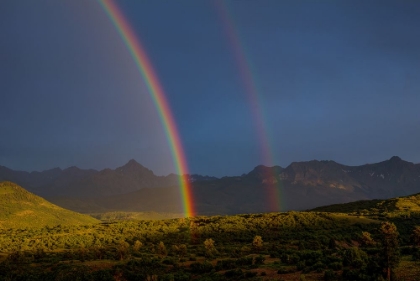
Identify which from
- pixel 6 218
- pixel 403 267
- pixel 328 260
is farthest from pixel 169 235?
pixel 6 218

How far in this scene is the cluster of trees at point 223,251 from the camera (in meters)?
32.0

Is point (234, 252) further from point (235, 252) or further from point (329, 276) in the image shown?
point (329, 276)

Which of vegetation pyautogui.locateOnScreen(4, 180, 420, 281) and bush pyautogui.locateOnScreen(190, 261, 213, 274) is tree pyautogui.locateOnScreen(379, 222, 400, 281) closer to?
vegetation pyautogui.locateOnScreen(4, 180, 420, 281)

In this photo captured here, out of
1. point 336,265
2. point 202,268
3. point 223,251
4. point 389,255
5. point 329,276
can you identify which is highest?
point 389,255

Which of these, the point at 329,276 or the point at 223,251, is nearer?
the point at 329,276

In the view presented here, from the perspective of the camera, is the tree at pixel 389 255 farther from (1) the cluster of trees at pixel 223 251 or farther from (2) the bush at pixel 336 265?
(2) the bush at pixel 336 265

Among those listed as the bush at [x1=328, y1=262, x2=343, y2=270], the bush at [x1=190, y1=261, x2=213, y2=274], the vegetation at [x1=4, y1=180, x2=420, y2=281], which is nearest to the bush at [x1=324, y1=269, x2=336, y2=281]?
the vegetation at [x1=4, y1=180, x2=420, y2=281]

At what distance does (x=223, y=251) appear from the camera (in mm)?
54969

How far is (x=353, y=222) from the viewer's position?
8194cm

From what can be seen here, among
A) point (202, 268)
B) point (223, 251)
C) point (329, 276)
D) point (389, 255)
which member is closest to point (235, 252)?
point (223, 251)

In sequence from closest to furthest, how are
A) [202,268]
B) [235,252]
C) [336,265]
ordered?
[336,265] < [202,268] < [235,252]

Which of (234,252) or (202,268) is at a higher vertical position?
(202,268)

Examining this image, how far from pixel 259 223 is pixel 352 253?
54.7 metres

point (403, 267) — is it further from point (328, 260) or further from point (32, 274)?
point (32, 274)
